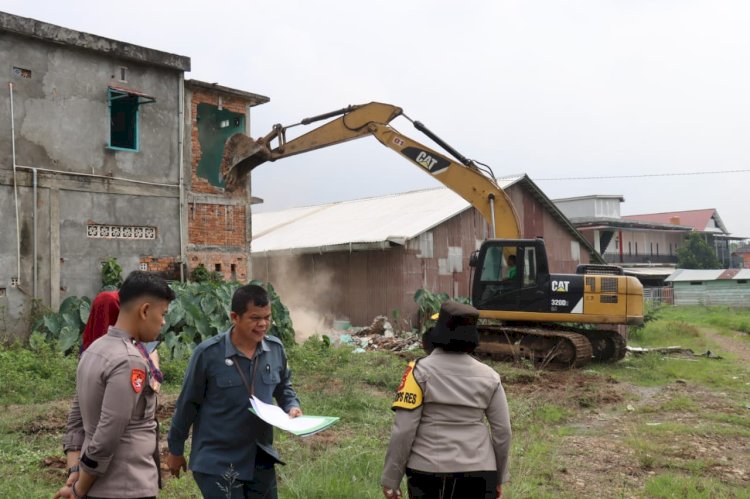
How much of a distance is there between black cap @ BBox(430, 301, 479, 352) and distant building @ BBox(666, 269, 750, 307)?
3347 cm

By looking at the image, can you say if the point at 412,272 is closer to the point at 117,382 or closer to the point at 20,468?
the point at 20,468

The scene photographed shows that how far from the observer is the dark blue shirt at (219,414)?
362cm

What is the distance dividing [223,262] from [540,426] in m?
9.72

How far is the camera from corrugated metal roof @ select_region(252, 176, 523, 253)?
2011 cm

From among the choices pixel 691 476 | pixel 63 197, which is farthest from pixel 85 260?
pixel 691 476

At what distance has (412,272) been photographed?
1967 cm

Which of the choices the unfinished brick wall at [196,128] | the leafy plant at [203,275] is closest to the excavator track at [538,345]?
the leafy plant at [203,275]

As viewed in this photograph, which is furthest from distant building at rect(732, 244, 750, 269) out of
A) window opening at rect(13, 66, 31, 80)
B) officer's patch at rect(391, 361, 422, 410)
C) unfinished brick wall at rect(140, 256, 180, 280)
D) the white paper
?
the white paper

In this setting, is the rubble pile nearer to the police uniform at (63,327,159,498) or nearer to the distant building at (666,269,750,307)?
the police uniform at (63,327,159,498)

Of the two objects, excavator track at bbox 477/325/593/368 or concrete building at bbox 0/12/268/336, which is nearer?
concrete building at bbox 0/12/268/336

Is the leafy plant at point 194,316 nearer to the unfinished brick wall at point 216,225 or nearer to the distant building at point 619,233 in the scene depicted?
the unfinished brick wall at point 216,225

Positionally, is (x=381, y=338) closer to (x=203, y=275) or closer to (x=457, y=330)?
(x=203, y=275)

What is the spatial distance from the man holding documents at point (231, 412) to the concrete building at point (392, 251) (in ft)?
46.6

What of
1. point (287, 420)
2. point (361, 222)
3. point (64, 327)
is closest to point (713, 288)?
point (361, 222)
